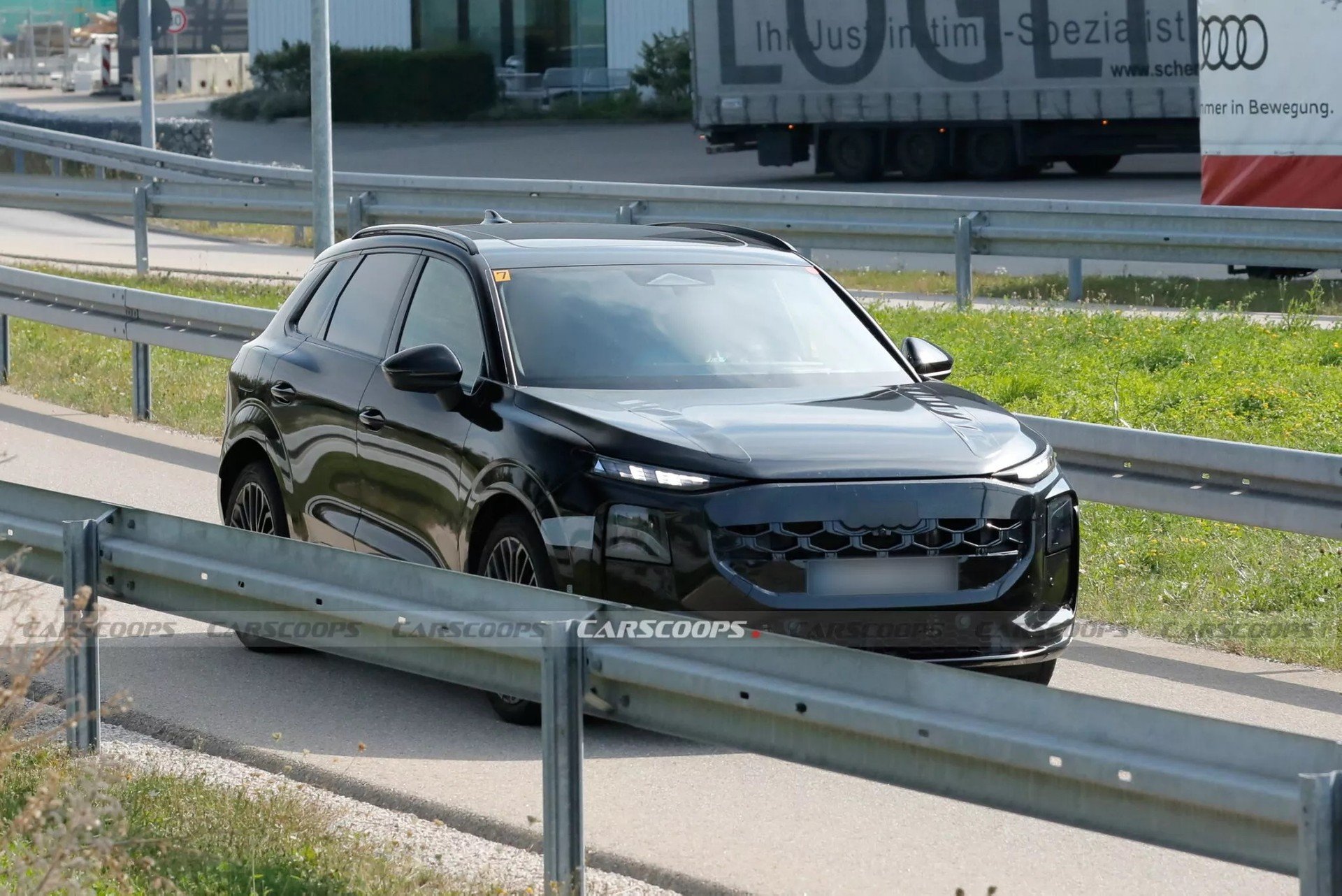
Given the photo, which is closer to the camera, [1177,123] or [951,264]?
[951,264]

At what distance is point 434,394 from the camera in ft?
23.2

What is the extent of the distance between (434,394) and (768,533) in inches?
61.1

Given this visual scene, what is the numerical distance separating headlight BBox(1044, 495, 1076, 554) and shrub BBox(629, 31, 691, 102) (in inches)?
1782

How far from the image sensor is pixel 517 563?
6543mm

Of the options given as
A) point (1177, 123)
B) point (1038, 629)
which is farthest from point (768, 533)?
point (1177, 123)

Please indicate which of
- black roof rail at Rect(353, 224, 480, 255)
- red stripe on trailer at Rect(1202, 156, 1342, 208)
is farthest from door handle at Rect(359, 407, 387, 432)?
red stripe on trailer at Rect(1202, 156, 1342, 208)

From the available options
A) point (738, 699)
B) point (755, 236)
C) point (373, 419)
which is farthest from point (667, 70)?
point (738, 699)

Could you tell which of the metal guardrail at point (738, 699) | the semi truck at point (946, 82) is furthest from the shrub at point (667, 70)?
the metal guardrail at point (738, 699)

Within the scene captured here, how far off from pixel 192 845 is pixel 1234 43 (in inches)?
623

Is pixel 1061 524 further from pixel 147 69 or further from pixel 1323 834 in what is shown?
pixel 147 69

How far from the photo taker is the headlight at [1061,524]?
6.45 meters

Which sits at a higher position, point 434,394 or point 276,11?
point 276,11

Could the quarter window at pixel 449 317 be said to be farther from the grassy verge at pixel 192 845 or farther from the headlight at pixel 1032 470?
the grassy verge at pixel 192 845

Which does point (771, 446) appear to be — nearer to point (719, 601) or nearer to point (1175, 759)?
point (719, 601)
